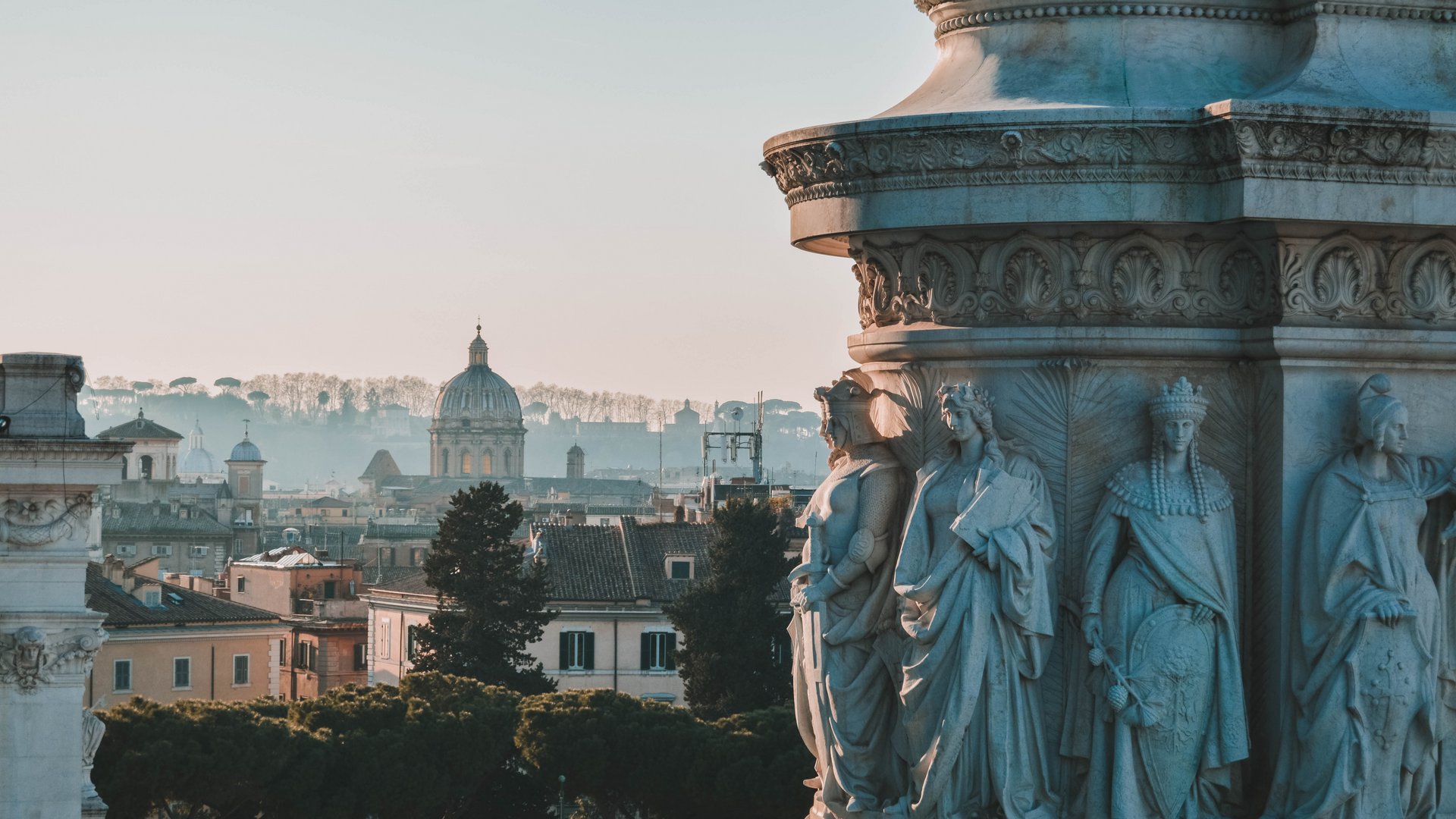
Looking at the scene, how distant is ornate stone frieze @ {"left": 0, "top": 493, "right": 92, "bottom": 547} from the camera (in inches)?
531

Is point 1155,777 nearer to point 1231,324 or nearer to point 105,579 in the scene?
point 1231,324

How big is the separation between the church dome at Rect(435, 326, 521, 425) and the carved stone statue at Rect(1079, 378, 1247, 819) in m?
161

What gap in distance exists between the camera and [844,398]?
4.59 m

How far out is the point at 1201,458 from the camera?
4285 millimetres

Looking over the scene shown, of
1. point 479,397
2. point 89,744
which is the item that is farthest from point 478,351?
point 89,744

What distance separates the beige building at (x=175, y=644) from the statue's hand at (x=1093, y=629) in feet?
141

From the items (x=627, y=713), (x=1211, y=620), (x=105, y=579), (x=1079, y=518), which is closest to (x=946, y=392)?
(x=1079, y=518)

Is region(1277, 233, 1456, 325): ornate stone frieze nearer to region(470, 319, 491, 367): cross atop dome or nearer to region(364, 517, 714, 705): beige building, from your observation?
region(364, 517, 714, 705): beige building

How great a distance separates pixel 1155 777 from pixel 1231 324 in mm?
840

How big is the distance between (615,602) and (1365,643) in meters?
45.0

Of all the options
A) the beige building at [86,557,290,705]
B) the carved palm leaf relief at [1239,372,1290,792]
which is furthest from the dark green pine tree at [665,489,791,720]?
the carved palm leaf relief at [1239,372,1290,792]

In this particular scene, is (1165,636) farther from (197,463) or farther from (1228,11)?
(197,463)

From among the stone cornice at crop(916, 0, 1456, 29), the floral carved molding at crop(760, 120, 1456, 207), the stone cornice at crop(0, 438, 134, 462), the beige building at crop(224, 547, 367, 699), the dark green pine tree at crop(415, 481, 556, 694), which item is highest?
the stone cornice at crop(916, 0, 1456, 29)

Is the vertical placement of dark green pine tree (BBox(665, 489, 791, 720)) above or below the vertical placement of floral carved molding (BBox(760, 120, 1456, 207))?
below
